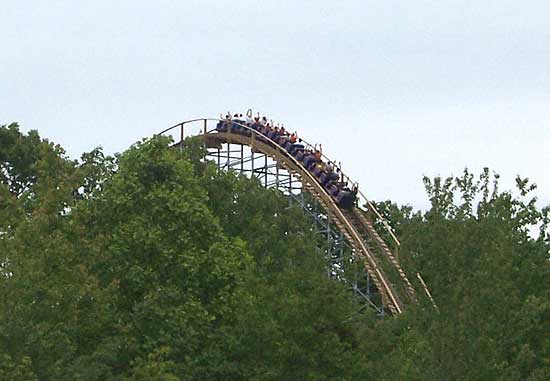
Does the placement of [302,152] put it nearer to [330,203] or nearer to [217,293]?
[330,203]

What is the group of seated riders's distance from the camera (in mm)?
58812

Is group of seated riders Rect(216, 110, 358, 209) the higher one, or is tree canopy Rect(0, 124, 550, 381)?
group of seated riders Rect(216, 110, 358, 209)

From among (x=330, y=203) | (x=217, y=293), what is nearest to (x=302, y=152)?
(x=330, y=203)

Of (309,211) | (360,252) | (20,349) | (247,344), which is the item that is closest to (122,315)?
(247,344)

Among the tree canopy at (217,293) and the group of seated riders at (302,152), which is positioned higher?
the group of seated riders at (302,152)

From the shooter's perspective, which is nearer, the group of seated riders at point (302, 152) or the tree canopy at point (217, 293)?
the tree canopy at point (217, 293)

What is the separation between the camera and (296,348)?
2875 centimetres

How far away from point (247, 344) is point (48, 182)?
6309mm

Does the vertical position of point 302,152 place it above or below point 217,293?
above

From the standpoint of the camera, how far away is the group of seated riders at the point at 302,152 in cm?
5881

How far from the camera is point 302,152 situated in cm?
6209

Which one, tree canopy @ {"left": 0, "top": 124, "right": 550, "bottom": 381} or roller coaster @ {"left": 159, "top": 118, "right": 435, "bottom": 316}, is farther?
roller coaster @ {"left": 159, "top": 118, "right": 435, "bottom": 316}

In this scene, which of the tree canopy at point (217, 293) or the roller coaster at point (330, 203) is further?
the roller coaster at point (330, 203)

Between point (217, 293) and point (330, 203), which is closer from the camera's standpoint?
point (217, 293)
